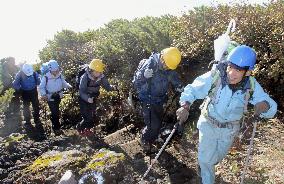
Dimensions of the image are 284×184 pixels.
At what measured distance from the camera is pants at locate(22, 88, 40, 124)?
11.9 meters

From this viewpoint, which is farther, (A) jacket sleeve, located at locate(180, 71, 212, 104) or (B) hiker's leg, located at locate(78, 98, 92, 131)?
(B) hiker's leg, located at locate(78, 98, 92, 131)

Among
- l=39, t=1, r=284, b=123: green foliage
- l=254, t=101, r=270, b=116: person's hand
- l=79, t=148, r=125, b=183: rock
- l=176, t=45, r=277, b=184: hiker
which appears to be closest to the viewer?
l=176, t=45, r=277, b=184: hiker

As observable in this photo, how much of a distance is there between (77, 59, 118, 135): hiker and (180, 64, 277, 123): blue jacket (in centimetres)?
406

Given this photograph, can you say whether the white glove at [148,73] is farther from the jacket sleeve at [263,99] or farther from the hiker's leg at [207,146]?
the jacket sleeve at [263,99]

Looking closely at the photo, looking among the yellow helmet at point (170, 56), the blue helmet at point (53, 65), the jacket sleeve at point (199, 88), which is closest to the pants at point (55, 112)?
the blue helmet at point (53, 65)

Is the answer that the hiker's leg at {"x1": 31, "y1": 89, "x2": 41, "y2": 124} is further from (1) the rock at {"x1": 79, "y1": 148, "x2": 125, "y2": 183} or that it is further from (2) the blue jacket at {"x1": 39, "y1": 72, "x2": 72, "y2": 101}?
(1) the rock at {"x1": 79, "y1": 148, "x2": 125, "y2": 183}

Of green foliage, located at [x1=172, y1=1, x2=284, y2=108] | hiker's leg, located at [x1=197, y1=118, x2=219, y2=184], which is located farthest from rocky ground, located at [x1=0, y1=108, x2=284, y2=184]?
green foliage, located at [x1=172, y1=1, x2=284, y2=108]

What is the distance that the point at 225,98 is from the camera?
5562mm

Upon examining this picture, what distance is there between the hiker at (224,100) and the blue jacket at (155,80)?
81.2 inches

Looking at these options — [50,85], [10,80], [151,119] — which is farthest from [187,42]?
[10,80]

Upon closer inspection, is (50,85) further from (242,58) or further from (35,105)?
(242,58)

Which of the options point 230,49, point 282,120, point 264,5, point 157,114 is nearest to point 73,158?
point 157,114

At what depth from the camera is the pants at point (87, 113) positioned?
10.2 meters

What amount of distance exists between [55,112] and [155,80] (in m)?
4.71
